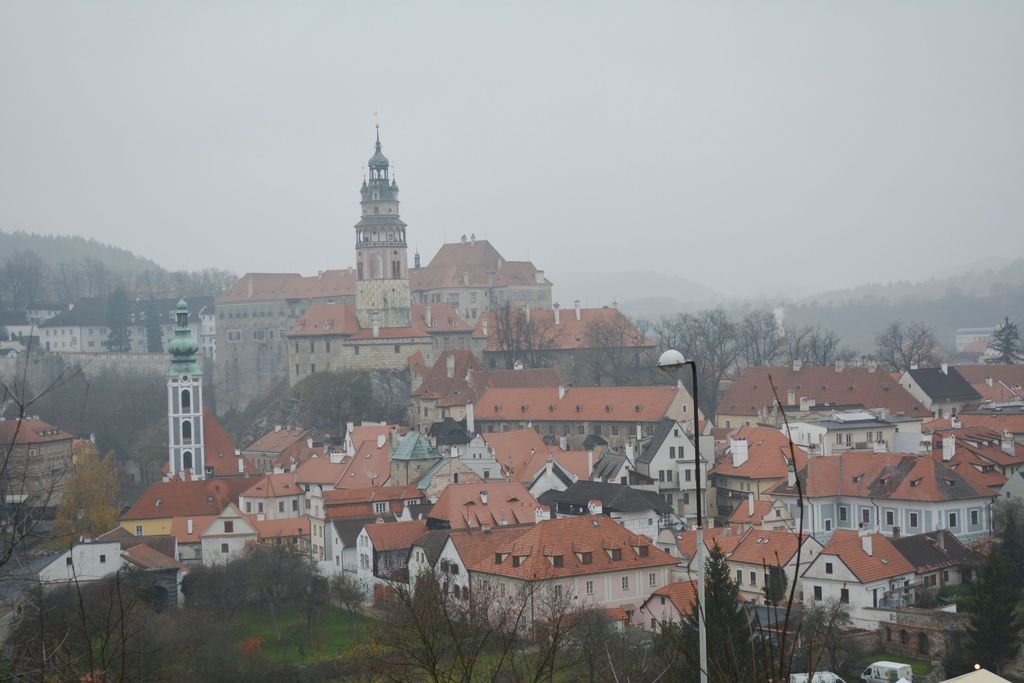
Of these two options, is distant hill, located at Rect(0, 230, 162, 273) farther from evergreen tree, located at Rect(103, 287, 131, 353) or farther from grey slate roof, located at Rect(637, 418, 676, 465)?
grey slate roof, located at Rect(637, 418, 676, 465)

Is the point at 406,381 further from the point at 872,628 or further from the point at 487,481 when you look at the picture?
the point at 872,628

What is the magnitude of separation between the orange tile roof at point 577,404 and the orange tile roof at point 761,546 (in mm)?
20743

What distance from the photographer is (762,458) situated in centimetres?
4697

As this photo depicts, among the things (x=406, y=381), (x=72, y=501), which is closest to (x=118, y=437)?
(x=406, y=381)

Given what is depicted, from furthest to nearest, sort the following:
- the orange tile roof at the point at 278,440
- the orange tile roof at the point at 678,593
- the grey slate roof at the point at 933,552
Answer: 1. the orange tile roof at the point at 278,440
2. the grey slate roof at the point at 933,552
3. the orange tile roof at the point at 678,593

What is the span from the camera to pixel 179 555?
1791 inches

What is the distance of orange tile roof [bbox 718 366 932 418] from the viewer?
5691 centimetres

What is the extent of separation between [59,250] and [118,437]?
97127 mm

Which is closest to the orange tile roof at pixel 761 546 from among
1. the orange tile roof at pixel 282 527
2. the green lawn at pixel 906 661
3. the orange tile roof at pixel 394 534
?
the green lawn at pixel 906 661

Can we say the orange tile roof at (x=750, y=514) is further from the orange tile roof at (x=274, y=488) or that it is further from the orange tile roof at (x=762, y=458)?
the orange tile roof at (x=274, y=488)

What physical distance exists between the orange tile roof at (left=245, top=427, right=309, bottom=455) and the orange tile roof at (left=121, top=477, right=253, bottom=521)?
402 inches

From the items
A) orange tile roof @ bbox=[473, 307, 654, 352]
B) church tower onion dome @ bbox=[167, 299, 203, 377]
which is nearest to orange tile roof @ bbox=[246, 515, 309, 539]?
church tower onion dome @ bbox=[167, 299, 203, 377]

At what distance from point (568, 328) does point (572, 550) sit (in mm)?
43374

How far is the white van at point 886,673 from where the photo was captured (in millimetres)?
27859
